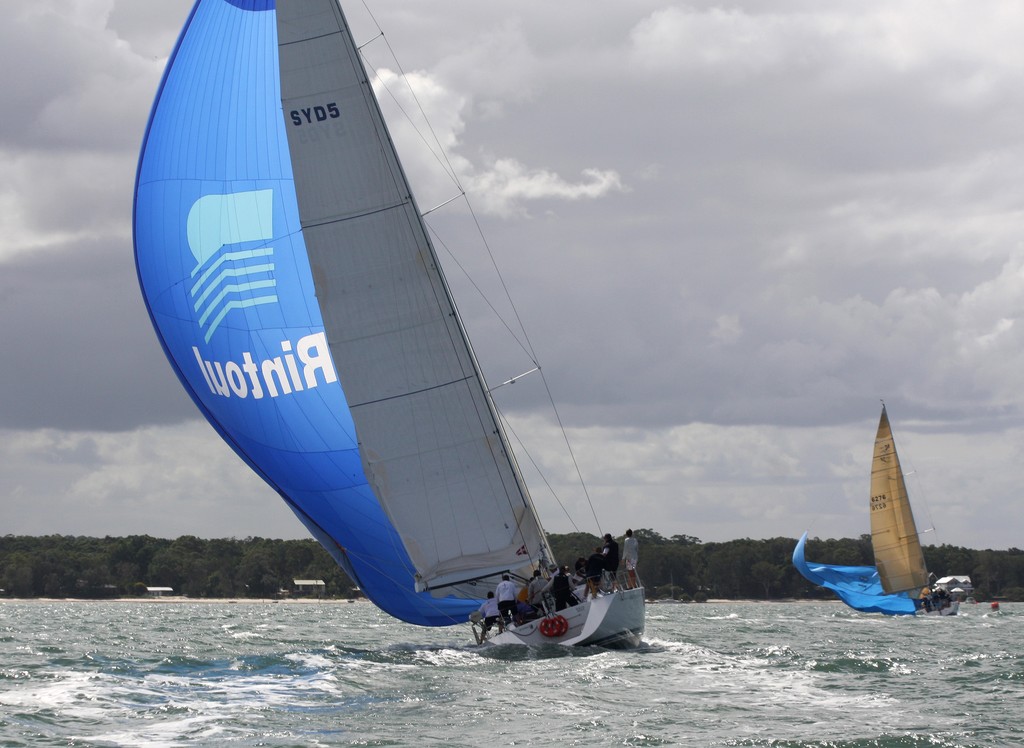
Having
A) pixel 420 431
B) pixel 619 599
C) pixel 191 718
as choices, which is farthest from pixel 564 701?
pixel 420 431

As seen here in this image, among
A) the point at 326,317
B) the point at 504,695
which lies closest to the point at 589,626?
the point at 504,695

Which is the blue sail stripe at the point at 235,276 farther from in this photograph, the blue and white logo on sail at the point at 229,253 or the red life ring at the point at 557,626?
the red life ring at the point at 557,626

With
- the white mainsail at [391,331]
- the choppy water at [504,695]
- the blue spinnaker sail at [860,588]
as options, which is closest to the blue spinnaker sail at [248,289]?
the white mainsail at [391,331]

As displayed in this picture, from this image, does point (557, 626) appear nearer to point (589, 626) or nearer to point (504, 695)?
point (589, 626)

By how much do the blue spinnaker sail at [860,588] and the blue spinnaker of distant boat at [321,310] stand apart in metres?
28.5

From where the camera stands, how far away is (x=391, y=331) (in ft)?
63.4

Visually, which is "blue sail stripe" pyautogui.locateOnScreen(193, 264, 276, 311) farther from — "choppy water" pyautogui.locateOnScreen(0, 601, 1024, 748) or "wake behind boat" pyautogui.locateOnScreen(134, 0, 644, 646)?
"choppy water" pyautogui.locateOnScreen(0, 601, 1024, 748)

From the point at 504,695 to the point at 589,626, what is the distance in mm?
4054

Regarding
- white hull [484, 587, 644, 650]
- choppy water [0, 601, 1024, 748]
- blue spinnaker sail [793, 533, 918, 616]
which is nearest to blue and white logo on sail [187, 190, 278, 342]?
choppy water [0, 601, 1024, 748]

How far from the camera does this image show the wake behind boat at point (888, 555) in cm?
4700

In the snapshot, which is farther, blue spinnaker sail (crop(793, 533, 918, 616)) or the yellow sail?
the yellow sail

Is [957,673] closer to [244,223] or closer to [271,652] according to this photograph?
[271,652]

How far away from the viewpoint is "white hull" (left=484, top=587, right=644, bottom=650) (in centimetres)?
1852

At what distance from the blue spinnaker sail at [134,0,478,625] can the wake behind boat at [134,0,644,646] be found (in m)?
0.02
